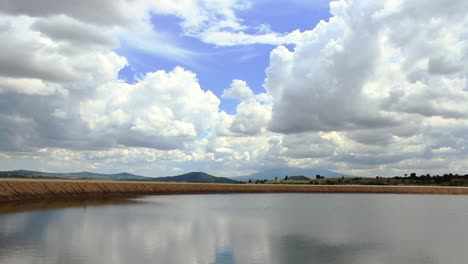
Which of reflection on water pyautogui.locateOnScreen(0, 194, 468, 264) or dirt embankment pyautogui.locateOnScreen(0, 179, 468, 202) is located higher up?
dirt embankment pyautogui.locateOnScreen(0, 179, 468, 202)

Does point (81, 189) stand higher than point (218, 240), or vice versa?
point (81, 189)

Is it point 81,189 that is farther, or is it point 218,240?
point 81,189

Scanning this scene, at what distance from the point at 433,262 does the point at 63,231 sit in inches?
1401

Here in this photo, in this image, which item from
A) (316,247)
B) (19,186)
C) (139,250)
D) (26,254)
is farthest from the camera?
(19,186)

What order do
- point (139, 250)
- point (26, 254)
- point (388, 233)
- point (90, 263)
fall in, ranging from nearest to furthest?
1. point (90, 263)
2. point (26, 254)
3. point (139, 250)
4. point (388, 233)

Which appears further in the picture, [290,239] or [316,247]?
[290,239]

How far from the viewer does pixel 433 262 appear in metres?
35.8

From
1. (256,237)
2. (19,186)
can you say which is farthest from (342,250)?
(19,186)

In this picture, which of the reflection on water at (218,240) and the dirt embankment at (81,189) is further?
the dirt embankment at (81,189)

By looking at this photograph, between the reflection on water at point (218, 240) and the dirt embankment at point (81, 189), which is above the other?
the dirt embankment at point (81, 189)

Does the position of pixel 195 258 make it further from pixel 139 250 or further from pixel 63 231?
pixel 63 231

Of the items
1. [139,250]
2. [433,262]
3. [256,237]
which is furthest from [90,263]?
[433,262]

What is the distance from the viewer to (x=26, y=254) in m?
34.9

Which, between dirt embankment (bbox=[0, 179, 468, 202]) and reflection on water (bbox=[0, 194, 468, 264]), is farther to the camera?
Answer: dirt embankment (bbox=[0, 179, 468, 202])
